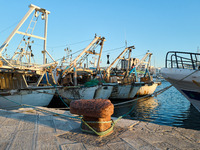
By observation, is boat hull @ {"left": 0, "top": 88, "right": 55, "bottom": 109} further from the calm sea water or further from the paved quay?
the paved quay

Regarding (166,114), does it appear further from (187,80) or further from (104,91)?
(104,91)

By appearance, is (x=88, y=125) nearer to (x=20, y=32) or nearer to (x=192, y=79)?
(x=192, y=79)

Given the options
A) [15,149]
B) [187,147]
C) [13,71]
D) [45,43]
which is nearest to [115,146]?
[187,147]

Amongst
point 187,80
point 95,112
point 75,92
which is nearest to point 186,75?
point 187,80

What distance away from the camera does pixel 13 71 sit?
13758 mm

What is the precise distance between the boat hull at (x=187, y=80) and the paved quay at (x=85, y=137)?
4528 mm

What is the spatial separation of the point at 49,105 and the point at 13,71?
18.6ft

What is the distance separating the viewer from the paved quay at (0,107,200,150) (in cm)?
314

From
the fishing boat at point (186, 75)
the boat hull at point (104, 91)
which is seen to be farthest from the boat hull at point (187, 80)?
the boat hull at point (104, 91)

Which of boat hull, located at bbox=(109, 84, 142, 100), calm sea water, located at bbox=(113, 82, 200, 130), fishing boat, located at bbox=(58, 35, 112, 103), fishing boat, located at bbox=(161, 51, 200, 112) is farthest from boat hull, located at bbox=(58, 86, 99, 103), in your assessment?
fishing boat, located at bbox=(161, 51, 200, 112)

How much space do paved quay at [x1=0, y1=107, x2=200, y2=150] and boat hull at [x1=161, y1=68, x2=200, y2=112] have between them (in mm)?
4528

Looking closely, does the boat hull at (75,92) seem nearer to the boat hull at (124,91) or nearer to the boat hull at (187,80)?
the boat hull at (124,91)

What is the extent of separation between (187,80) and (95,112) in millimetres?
6709

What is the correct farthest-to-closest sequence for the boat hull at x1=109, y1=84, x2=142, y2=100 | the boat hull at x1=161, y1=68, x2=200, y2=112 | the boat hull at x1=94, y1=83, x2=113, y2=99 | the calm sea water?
the boat hull at x1=109, y1=84, x2=142, y2=100
the boat hull at x1=94, y1=83, x2=113, y2=99
the calm sea water
the boat hull at x1=161, y1=68, x2=200, y2=112
